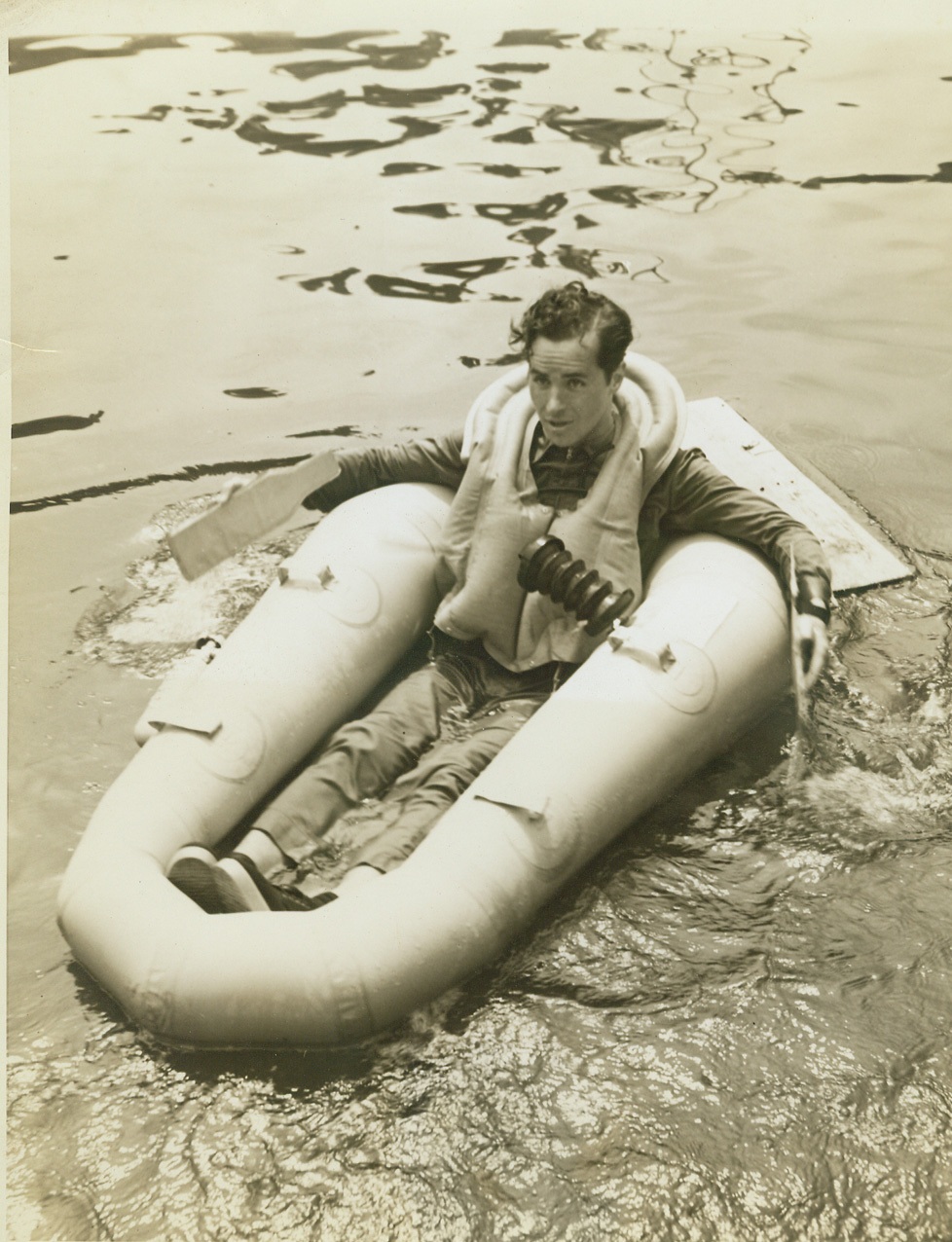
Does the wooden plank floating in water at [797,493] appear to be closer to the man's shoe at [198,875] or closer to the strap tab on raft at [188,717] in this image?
the strap tab on raft at [188,717]

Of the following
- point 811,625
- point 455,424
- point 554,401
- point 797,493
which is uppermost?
point 554,401

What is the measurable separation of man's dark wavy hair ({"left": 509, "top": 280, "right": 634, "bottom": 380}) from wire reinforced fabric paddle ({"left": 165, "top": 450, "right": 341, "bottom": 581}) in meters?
0.58

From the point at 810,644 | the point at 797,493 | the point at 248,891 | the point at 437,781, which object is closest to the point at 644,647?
the point at 810,644

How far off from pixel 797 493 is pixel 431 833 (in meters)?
1.63

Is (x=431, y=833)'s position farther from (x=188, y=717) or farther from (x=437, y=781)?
(x=188, y=717)

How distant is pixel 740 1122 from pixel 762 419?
2.48m

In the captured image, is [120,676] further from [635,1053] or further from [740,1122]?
[740,1122]

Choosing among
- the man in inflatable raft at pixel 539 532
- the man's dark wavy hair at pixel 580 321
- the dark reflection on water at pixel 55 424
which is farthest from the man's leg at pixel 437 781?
the dark reflection on water at pixel 55 424

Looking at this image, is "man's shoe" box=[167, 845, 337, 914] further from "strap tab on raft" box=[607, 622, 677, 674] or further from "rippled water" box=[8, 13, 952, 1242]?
"strap tab on raft" box=[607, 622, 677, 674]

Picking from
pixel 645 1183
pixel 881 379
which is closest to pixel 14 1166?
pixel 645 1183

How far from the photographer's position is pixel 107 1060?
1.93 m

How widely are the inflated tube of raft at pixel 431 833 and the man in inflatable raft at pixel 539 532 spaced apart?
9 cm

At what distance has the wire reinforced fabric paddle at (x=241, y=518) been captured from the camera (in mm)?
2428

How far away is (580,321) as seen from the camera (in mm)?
2373
